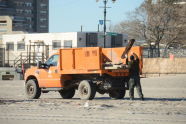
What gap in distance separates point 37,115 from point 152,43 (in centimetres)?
6891

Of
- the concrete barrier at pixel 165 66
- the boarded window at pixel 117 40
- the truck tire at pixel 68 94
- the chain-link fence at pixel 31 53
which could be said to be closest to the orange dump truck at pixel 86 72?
the truck tire at pixel 68 94

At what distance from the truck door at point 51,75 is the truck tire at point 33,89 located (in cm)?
29

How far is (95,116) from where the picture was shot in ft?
52.6

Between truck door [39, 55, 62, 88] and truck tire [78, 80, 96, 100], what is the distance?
4.49ft

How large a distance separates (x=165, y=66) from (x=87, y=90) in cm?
3252

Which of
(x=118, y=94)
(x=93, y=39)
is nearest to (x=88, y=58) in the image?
(x=118, y=94)

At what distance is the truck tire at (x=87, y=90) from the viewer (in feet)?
76.2

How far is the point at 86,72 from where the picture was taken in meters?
23.6

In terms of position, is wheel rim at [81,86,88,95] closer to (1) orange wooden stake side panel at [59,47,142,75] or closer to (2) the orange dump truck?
(2) the orange dump truck

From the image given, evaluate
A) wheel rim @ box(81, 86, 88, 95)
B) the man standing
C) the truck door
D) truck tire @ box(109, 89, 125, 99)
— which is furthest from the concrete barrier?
the man standing

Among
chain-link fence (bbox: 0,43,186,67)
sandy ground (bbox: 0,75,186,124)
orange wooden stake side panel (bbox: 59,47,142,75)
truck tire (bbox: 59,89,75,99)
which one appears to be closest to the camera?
sandy ground (bbox: 0,75,186,124)

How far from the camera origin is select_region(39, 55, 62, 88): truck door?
969 inches

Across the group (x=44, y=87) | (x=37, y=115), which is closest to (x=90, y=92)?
(x=44, y=87)

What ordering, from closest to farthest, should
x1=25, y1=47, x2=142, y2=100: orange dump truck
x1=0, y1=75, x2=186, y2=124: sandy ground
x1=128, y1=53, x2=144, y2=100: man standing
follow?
x1=0, y1=75, x2=186, y2=124: sandy ground < x1=128, y1=53, x2=144, y2=100: man standing < x1=25, y1=47, x2=142, y2=100: orange dump truck
